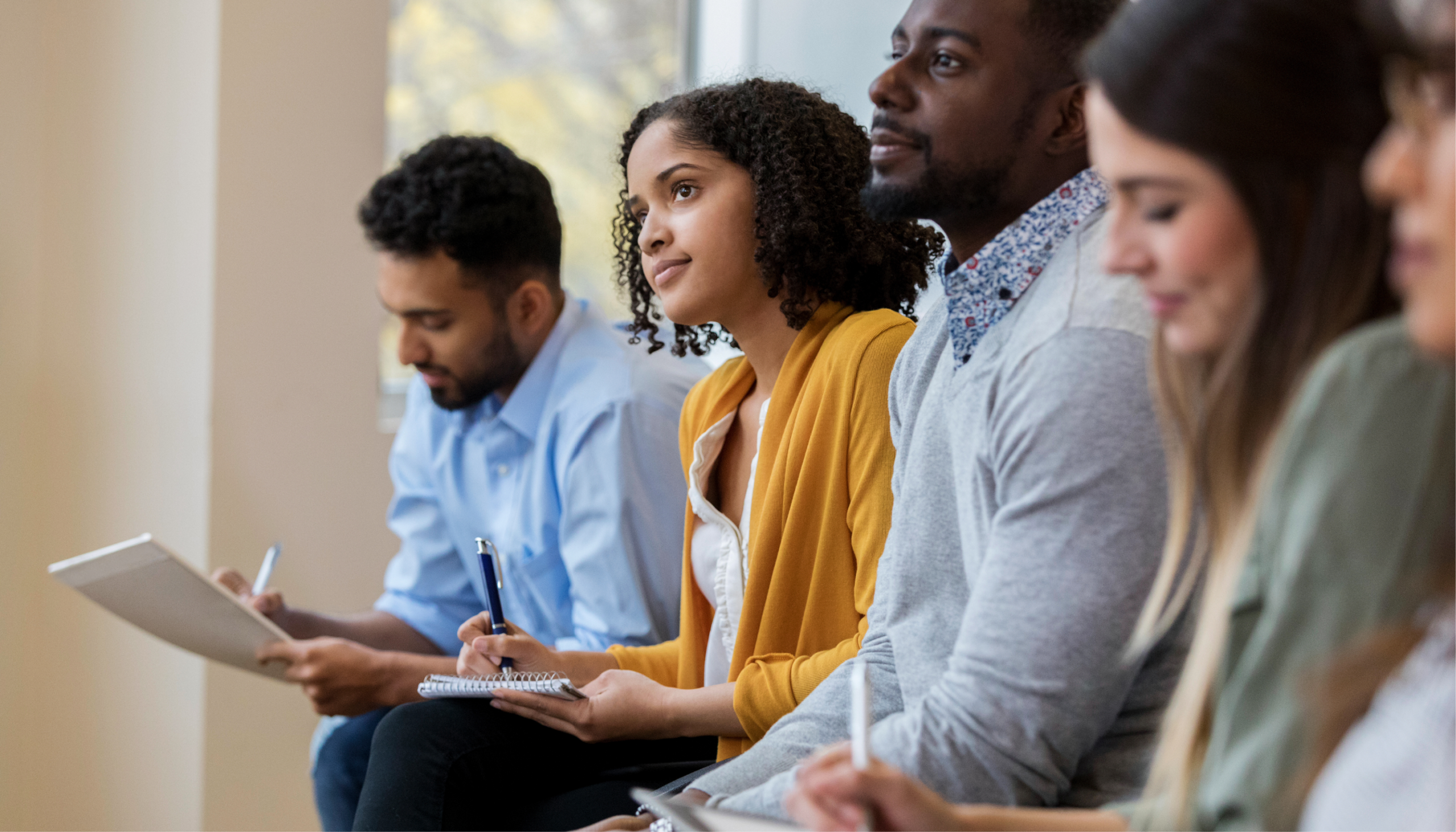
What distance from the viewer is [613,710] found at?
134 centimetres

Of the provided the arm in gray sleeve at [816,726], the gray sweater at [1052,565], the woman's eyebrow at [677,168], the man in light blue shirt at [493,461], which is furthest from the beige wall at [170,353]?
the gray sweater at [1052,565]

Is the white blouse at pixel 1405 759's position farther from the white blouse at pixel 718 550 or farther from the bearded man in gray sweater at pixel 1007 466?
the white blouse at pixel 718 550

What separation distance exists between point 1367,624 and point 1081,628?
22 centimetres

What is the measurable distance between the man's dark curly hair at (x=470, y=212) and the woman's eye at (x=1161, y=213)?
1.32 meters

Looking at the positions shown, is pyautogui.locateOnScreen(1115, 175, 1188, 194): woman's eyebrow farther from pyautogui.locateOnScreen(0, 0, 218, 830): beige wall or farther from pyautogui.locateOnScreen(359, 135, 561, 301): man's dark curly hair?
pyautogui.locateOnScreen(0, 0, 218, 830): beige wall

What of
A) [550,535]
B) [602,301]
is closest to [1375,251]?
[550,535]

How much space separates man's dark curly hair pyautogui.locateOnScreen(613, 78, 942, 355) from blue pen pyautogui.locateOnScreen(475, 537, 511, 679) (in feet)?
1.42

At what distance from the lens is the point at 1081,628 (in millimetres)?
811

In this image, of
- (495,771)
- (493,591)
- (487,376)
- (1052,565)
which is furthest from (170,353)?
(1052,565)

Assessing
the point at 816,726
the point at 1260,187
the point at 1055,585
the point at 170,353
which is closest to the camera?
the point at 1260,187

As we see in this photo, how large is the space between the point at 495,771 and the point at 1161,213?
38.3 inches

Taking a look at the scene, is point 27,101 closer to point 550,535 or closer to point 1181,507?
point 550,535

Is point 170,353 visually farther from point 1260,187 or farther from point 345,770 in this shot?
point 1260,187

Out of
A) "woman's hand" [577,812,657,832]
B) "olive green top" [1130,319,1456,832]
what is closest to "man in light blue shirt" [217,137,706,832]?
"woman's hand" [577,812,657,832]
